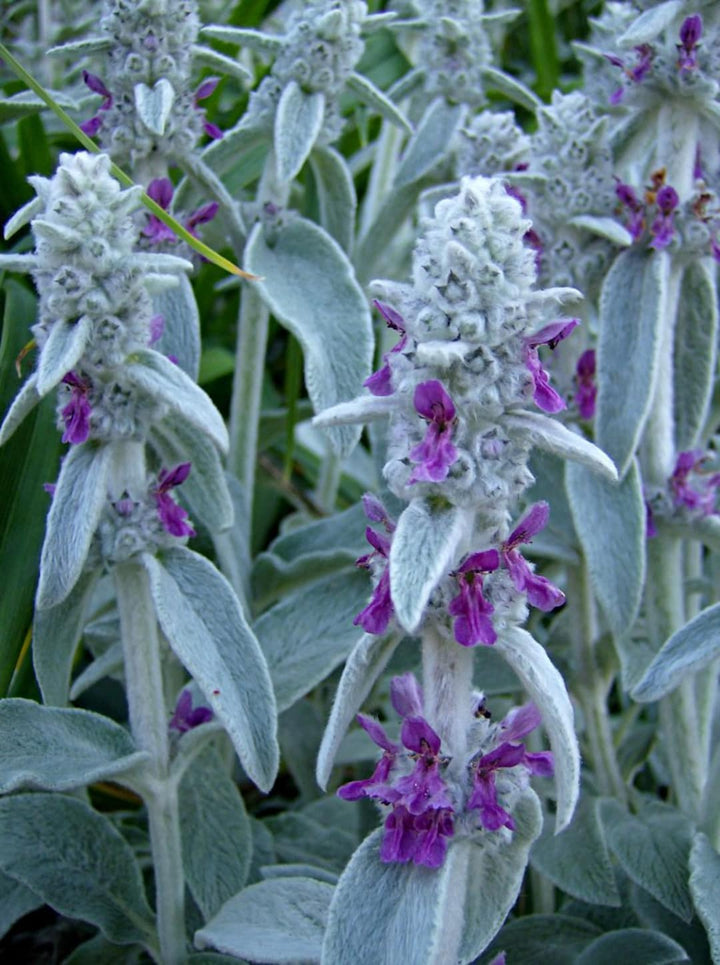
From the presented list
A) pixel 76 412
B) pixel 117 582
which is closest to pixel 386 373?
Result: pixel 76 412

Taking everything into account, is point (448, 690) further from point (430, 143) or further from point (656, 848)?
point (430, 143)

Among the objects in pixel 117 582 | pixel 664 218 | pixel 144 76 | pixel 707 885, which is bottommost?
pixel 707 885

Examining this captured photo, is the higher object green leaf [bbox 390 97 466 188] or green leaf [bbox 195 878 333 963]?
green leaf [bbox 390 97 466 188]

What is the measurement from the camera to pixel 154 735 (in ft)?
6.53

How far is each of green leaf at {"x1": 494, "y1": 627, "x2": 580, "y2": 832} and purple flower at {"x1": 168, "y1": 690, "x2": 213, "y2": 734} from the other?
83cm

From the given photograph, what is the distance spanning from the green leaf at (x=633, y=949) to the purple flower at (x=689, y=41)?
1594mm

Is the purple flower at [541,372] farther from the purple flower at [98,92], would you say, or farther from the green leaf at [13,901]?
the green leaf at [13,901]

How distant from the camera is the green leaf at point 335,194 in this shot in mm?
2625

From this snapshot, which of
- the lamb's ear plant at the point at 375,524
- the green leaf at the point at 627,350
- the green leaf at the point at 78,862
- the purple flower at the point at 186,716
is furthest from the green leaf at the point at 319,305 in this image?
the green leaf at the point at 78,862

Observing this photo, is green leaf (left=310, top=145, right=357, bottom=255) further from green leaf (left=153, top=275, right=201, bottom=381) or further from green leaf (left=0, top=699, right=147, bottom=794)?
green leaf (left=0, top=699, right=147, bottom=794)

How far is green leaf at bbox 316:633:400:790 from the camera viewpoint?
5.11 ft

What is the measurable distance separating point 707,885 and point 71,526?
46.3 inches

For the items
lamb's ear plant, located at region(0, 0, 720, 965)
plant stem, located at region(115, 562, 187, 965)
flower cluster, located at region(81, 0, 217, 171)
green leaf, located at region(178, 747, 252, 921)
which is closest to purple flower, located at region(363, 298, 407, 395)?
lamb's ear plant, located at region(0, 0, 720, 965)

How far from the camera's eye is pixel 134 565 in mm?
1983
